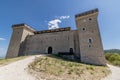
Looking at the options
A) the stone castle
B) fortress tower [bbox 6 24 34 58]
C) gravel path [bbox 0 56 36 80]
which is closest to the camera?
gravel path [bbox 0 56 36 80]

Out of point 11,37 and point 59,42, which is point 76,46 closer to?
point 59,42

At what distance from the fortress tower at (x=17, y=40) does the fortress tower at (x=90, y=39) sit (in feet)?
53.0

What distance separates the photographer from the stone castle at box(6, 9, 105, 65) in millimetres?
19641

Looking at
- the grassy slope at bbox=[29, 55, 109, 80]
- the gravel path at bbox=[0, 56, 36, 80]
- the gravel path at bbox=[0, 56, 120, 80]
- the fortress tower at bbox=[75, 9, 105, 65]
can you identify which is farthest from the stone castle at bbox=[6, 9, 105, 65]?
the gravel path at bbox=[0, 56, 36, 80]

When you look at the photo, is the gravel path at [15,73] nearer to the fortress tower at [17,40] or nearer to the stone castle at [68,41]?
the stone castle at [68,41]

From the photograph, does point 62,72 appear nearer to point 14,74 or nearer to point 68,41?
point 14,74

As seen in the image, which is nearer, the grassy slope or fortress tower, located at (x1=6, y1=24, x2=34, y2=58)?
the grassy slope

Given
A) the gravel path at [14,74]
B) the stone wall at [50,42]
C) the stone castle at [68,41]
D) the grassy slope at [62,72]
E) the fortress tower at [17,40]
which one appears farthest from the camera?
the fortress tower at [17,40]

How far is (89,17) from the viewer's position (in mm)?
21906

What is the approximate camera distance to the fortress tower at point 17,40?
1050 inches

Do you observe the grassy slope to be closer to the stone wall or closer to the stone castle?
the stone castle

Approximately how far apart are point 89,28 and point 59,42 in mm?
Result: 8571

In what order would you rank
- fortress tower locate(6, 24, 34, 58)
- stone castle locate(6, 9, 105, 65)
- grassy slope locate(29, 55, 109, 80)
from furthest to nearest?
A: fortress tower locate(6, 24, 34, 58) → stone castle locate(6, 9, 105, 65) → grassy slope locate(29, 55, 109, 80)

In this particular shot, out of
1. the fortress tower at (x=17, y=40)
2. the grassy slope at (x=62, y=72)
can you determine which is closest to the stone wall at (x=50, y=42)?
the fortress tower at (x=17, y=40)
